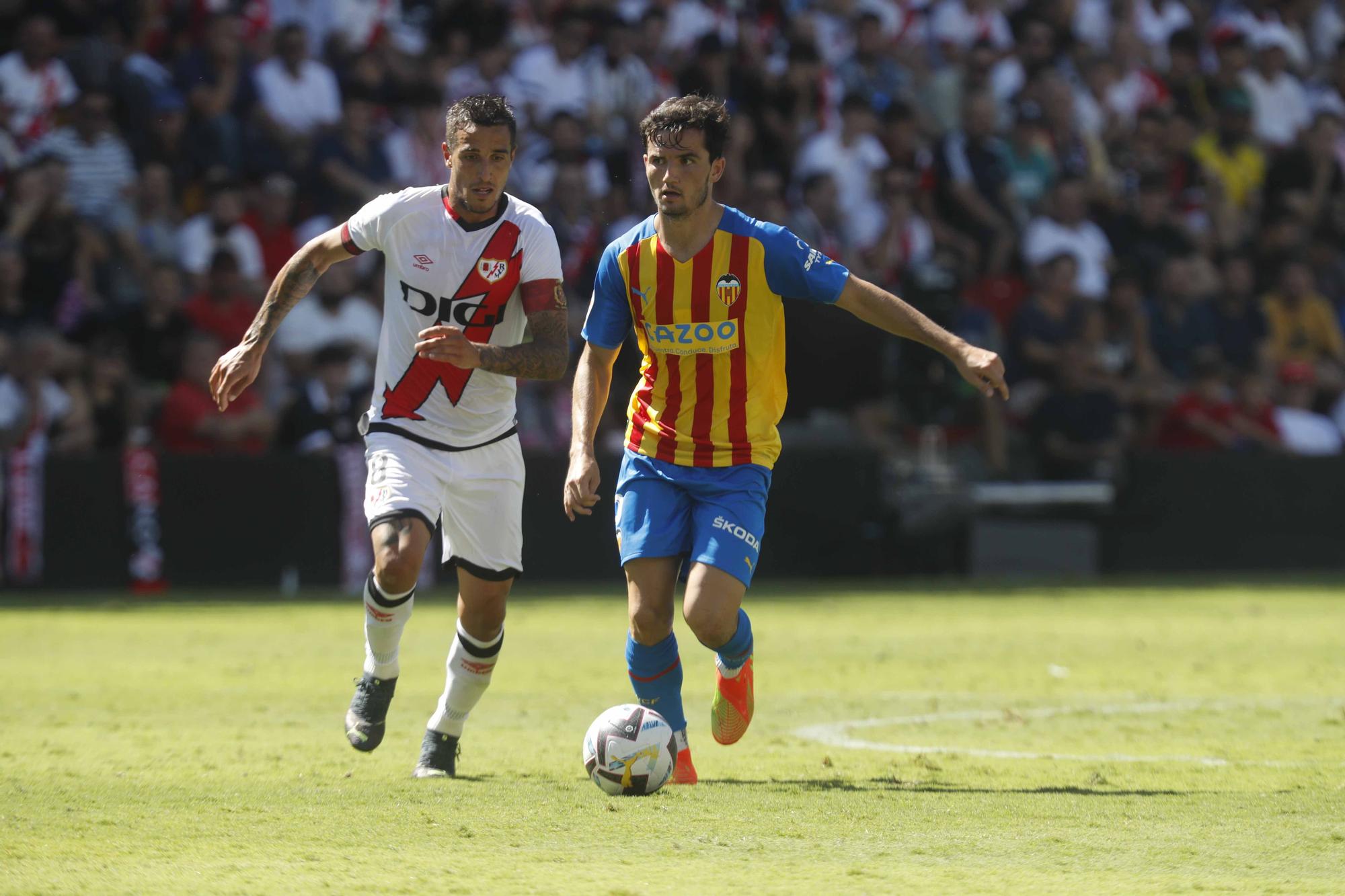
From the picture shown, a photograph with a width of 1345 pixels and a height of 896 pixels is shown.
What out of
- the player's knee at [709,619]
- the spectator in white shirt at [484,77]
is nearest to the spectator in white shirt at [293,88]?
the spectator in white shirt at [484,77]

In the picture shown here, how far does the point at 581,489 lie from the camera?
20.3ft

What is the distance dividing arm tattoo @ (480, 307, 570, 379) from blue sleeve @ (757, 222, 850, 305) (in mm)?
798

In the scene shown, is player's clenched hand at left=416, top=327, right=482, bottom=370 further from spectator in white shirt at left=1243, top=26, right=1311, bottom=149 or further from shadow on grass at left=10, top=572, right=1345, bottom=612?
spectator in white shirt at left=1243, top=26, right=1311, bottom=149

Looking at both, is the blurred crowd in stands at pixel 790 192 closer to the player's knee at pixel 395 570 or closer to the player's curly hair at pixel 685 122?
the player's knee at pixel 395 570

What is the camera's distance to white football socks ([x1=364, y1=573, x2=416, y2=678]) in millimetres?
6719

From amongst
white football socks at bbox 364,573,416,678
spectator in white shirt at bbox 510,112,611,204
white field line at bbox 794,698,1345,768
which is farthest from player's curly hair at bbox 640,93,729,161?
spectator in white shirt at bbox 510,112,611,204

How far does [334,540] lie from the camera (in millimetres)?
14938

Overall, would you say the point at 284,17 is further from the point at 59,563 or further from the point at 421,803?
the point at 421,803

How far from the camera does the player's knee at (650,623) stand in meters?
6.61

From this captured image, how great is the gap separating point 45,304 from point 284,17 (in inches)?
147

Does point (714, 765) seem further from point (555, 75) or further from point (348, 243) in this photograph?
point (555, 75)

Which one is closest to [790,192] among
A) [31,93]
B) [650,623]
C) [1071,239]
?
[1071,239]

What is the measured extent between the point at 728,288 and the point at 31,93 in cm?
1054

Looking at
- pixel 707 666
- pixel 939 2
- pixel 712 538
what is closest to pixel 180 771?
pixel 712 538
